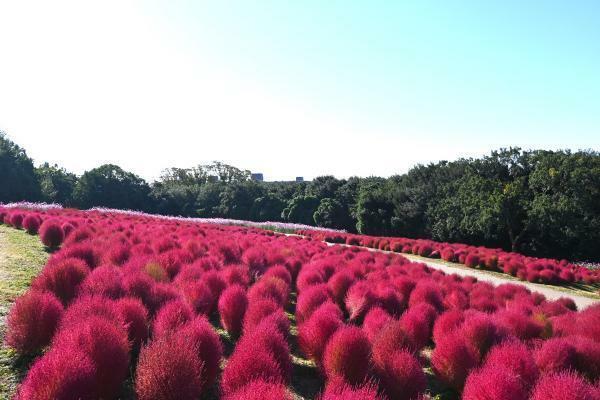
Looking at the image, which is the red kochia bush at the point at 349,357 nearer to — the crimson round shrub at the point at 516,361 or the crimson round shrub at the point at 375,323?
the crimson round shrub at the point at 375,323

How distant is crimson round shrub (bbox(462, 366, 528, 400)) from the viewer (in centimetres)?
328

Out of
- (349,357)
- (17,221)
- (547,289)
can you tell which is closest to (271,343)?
(349,357)

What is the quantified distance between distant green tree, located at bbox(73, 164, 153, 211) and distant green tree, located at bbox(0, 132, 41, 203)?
455cm

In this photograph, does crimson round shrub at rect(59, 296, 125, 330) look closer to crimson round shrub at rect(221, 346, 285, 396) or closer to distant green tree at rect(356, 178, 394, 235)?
crimson round shrub at rect(221, 346, 285, 396)

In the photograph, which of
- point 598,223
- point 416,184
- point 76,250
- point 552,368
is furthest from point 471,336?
point 416,184

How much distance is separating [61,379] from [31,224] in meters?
14.1

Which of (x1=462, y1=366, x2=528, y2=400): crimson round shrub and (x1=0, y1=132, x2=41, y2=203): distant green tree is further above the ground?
(x1=0, y1=132, x2=41, y2=203): distant green tree

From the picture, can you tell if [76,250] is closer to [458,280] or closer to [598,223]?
[458,280]

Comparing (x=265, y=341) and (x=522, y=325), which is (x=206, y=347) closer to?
(x=265, y=341)

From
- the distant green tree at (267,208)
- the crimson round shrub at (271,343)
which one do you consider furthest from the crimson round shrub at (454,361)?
the distant green tree at (267,208)

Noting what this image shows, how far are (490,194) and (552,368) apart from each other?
2828 cm

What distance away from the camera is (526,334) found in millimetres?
6043

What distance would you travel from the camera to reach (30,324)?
13.7ft

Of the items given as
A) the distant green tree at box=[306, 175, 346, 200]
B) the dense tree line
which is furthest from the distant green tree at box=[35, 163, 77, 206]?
the distant green tree at box=[306, 175, 346, 200]
